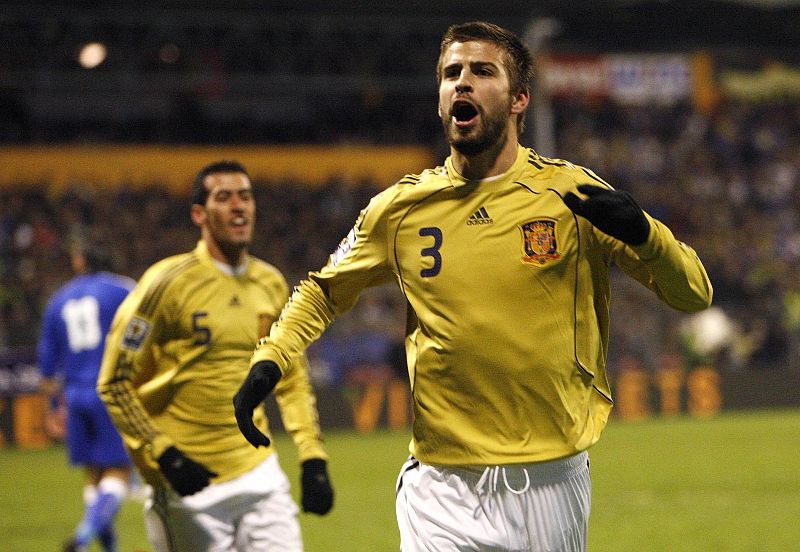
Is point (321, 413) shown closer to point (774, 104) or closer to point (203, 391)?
point (203, 391)

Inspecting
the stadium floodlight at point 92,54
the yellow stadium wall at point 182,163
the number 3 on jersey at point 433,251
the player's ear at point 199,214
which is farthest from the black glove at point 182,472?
the stadium floodlight at point 92,54

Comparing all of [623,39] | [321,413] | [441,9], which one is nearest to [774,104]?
[623,39]

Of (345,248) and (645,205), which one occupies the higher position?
(645,205)

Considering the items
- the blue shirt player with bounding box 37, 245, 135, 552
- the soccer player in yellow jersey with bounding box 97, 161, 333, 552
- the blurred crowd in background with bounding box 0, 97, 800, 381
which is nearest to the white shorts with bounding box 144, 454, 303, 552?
the soccer player in yellow jersey with bounding box 97, 161, 333, 552

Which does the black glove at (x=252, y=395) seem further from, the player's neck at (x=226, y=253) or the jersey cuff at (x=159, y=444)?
the player's neck at (x=226, y=253)

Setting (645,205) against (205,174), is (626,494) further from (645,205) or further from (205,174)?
(645,205)

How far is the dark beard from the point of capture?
12.7 feet

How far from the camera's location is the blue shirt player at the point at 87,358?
894 centimetres

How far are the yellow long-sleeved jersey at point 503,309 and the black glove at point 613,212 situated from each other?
0.26m

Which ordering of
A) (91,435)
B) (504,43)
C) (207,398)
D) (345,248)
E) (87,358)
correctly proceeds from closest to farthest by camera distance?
(504,43) → (345,248) → (207,398) → (91,435) → (87,358)

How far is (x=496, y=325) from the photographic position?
12.7ft

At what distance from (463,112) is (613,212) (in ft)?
2.15

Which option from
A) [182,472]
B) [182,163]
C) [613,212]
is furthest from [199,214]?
[182,163]

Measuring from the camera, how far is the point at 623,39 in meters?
33.7
